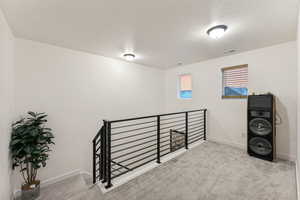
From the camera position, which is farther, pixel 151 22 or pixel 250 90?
pixel 250 90

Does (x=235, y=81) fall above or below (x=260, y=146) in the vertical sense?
above

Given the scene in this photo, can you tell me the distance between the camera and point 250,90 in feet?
9.78

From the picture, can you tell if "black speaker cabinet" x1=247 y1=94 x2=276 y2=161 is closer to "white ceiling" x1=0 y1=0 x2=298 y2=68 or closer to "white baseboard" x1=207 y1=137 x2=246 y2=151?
"white baseboard" x1=207 y1=137 x2=246 y2=151

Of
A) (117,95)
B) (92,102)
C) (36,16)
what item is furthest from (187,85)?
(36,16)

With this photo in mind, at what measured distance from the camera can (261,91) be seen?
2.84m

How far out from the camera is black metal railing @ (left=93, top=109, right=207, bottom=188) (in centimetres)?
194

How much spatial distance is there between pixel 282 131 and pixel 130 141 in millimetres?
3546

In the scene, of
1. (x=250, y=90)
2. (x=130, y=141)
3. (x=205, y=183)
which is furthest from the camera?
(x=130, y=141)

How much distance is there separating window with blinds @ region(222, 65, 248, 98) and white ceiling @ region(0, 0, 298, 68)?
564 mm

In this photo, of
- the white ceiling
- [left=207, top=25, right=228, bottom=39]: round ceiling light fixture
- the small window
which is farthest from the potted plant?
the small window

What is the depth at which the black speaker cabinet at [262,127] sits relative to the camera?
239 centimetres

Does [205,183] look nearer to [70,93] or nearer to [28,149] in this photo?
[28,149]

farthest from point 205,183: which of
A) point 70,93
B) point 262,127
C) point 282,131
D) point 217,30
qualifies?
point 70,93

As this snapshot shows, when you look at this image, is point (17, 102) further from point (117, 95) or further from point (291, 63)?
point (291, 63)
